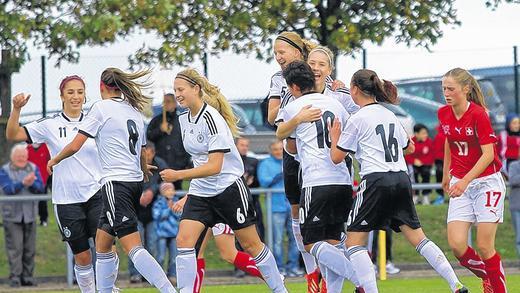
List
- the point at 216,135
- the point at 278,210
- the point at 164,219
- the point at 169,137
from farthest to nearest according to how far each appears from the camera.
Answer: the point at 169,137
the point at 278,210
the point at 164,219
the point at 216,135

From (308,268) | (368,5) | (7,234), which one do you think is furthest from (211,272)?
(308,268)

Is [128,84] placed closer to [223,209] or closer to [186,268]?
[223,209]

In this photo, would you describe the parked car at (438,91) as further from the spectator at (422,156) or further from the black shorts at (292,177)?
the black shorts at (292,177)

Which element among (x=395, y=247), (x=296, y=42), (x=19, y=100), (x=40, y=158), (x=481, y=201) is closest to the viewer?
(x=481, y=201)

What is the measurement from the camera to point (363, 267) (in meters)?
11.6

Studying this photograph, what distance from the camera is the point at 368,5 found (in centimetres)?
2227

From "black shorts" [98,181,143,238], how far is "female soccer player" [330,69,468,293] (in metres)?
1.98

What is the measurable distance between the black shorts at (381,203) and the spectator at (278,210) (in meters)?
7.70

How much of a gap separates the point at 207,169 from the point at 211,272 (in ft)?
28.4

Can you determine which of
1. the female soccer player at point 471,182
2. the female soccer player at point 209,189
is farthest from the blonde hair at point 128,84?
the female soccer player at point 471,182

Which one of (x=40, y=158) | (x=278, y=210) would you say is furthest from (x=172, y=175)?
(x=40, y=158)

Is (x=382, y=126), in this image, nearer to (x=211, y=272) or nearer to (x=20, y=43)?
(x=211, y=272)

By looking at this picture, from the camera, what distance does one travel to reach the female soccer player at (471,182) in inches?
490

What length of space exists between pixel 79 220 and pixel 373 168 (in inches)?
126
